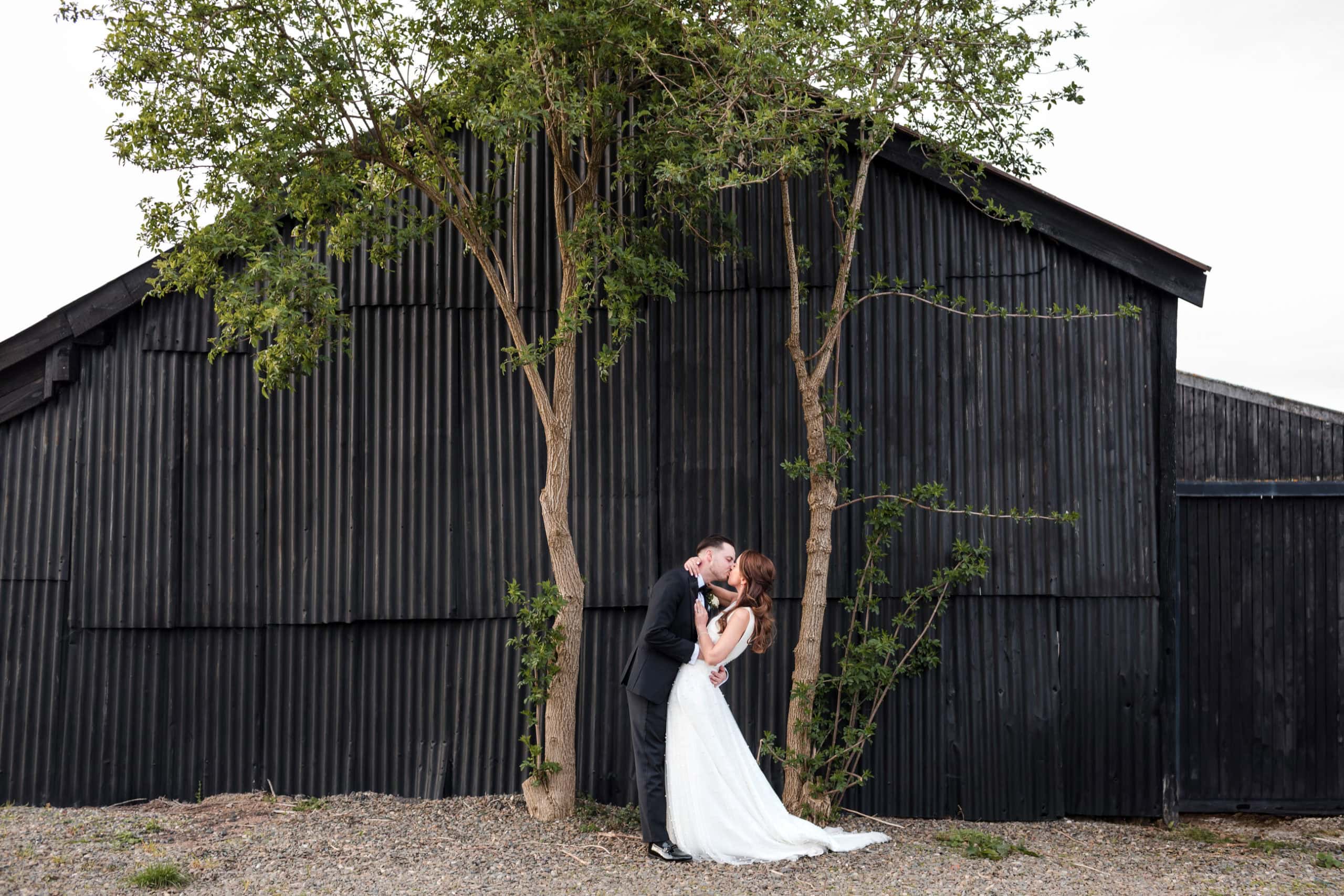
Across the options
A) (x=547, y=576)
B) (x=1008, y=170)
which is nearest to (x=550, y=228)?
(x=547, y=576)

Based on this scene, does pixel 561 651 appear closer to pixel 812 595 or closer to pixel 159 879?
pixel 812 595

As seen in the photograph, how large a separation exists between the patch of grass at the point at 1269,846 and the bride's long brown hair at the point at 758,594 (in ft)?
13.2

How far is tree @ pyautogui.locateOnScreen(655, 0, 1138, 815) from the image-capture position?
690 centimetres

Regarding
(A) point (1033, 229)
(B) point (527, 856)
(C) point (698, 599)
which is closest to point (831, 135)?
(A) point (1033, 229)

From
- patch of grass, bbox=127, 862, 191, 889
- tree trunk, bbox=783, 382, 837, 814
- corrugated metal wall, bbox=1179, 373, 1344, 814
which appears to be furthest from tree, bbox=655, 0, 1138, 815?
patch of grass, bbox=127, 862, 191, 889

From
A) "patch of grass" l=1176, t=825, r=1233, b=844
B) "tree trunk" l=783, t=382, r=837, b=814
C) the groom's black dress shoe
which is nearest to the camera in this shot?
the groom's black dress shoe

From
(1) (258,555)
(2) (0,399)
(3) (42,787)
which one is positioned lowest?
(3) (42,787)

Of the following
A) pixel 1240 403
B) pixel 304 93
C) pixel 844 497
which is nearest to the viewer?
pixel 304 93

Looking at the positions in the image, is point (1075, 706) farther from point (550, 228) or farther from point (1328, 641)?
point (550, 228)

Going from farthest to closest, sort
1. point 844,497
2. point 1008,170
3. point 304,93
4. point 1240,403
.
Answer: point 1240,403, point 844,497, point 1008,170, point 304,93

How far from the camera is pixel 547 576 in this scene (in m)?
8.69

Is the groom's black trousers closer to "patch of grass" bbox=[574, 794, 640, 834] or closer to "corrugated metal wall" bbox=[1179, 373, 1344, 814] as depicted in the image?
"patch of grass" bbox=[574, 794, 640, 834]

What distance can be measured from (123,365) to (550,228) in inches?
152

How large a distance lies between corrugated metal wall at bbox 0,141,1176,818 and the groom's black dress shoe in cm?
173
